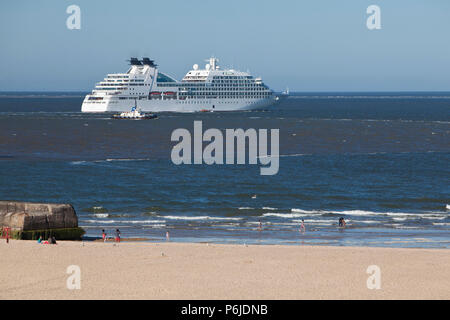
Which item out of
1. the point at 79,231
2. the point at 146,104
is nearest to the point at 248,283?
the point at 79,231

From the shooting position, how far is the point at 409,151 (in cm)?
7269

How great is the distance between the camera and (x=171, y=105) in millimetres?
160000

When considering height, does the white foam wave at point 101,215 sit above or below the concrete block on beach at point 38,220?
below

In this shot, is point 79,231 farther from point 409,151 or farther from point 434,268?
point 409,151

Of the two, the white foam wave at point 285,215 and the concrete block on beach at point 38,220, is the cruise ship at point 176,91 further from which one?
the concrete block on beach at point 38,220

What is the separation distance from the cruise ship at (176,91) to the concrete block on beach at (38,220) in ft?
415

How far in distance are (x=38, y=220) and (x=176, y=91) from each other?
133707mm

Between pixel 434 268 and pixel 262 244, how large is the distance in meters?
7.97

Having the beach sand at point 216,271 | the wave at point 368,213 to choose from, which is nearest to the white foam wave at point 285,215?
the wave at point 368,213

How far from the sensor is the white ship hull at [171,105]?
15512 centimetres

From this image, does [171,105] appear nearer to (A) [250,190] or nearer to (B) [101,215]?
(A) [250,190]

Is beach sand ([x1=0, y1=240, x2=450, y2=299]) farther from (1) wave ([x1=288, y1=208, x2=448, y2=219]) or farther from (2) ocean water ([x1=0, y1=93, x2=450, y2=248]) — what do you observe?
(1) wave ([x1=288, y1=208, x2=448, y2=219])

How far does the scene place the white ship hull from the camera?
15512 centimetres

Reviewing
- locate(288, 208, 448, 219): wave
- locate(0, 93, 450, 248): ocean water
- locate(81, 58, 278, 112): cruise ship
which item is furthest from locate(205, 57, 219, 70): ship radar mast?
locate(288, 208, 448, 219): wave
